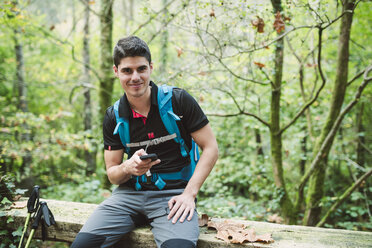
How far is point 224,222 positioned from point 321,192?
9.66ft

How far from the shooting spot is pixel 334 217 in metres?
6.64

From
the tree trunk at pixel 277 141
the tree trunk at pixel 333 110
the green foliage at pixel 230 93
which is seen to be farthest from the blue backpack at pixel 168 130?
the tree trunk at pixel 333 110

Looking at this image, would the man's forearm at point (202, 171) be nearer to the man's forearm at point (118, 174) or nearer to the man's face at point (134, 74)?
the man's forearm at point (118, 174)

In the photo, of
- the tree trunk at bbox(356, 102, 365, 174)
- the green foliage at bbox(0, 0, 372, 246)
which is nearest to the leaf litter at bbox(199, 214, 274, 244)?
the green foliage at bbox(0, 0, 372, 246)

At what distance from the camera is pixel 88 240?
7.04 feet

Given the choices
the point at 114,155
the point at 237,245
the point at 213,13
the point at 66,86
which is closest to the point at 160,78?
the point at 213,13

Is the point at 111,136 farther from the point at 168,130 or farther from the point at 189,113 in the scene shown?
the point at 189,113

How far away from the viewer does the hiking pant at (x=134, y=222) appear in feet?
6.80

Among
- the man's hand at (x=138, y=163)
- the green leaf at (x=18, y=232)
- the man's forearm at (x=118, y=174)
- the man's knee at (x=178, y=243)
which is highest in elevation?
the man's hand at (x=138, y=163)

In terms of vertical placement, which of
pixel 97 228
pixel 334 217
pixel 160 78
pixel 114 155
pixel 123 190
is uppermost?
pixel 160 78

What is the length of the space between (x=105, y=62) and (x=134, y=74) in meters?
4.20

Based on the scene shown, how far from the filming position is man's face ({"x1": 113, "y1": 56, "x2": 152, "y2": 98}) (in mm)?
2393

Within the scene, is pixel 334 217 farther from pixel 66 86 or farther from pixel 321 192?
pixel 66 86

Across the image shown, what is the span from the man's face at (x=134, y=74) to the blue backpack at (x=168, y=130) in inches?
7.1
